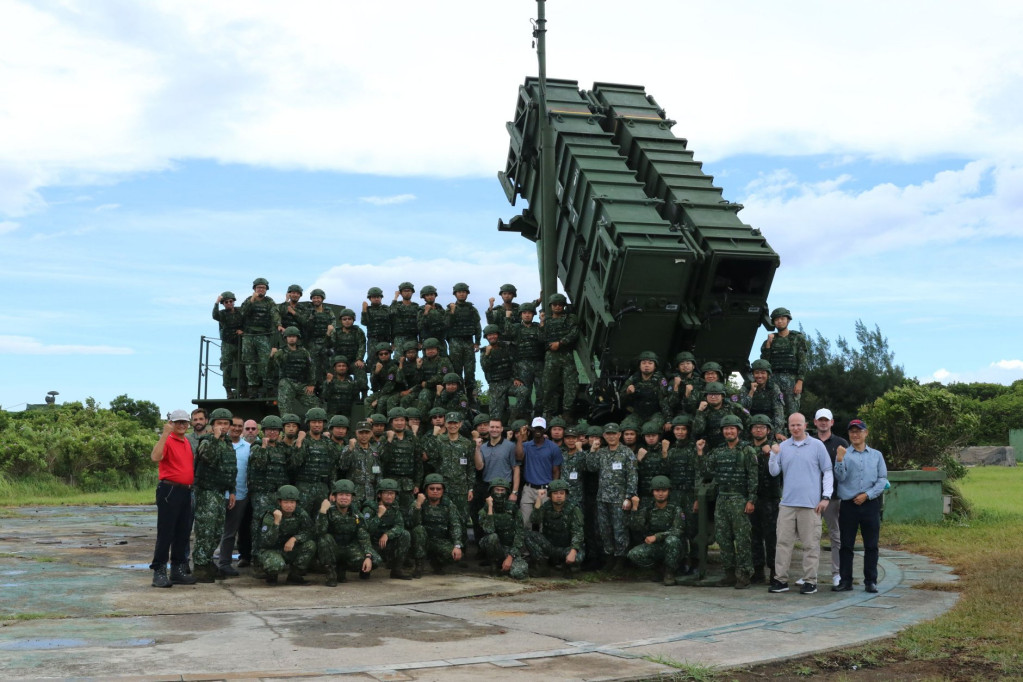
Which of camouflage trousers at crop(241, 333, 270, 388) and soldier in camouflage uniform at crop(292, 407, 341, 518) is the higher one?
camouflage trousers at crop(241, 333, 270, 388)

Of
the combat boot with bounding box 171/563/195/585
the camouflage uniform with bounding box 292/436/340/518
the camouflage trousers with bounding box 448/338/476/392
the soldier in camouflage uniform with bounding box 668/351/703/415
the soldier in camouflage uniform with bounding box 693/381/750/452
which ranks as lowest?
the combat boot with bounding box 171/563/195/585

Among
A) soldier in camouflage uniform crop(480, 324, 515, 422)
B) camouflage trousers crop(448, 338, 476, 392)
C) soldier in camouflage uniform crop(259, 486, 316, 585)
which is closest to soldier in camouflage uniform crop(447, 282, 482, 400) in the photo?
camouflage trousers crop(448, 338, 476, 392)

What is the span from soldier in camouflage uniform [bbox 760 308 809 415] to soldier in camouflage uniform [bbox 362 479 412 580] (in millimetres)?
4805

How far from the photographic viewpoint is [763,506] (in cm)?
1048

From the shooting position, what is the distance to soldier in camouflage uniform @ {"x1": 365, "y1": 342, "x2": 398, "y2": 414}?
1391 cm

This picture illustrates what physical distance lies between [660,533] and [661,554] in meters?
0.21

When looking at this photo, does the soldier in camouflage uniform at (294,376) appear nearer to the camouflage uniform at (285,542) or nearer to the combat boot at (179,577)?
the camouflage uniform at (285,542)

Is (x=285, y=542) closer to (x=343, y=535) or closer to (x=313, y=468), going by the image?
(x=343, y=535)

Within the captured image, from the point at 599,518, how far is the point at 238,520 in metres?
3.87

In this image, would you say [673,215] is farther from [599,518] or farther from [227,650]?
[227,650]

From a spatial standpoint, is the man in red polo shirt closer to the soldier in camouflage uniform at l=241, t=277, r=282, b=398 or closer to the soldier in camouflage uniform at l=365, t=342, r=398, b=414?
the soldier in camouflage uniform at l=365, t=342, r=398, b=414

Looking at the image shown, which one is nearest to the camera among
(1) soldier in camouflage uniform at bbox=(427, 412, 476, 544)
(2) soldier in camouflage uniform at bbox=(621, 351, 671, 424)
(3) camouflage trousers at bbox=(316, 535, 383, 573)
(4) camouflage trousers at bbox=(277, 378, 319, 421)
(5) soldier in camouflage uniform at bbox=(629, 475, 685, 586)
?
(3) camouflage trousers at bbox=(316, 535, 383, 573)

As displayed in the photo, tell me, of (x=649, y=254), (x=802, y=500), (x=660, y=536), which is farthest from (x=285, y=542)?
(x=649, y=254)

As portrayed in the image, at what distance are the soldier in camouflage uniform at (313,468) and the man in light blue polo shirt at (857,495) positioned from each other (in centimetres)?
516
